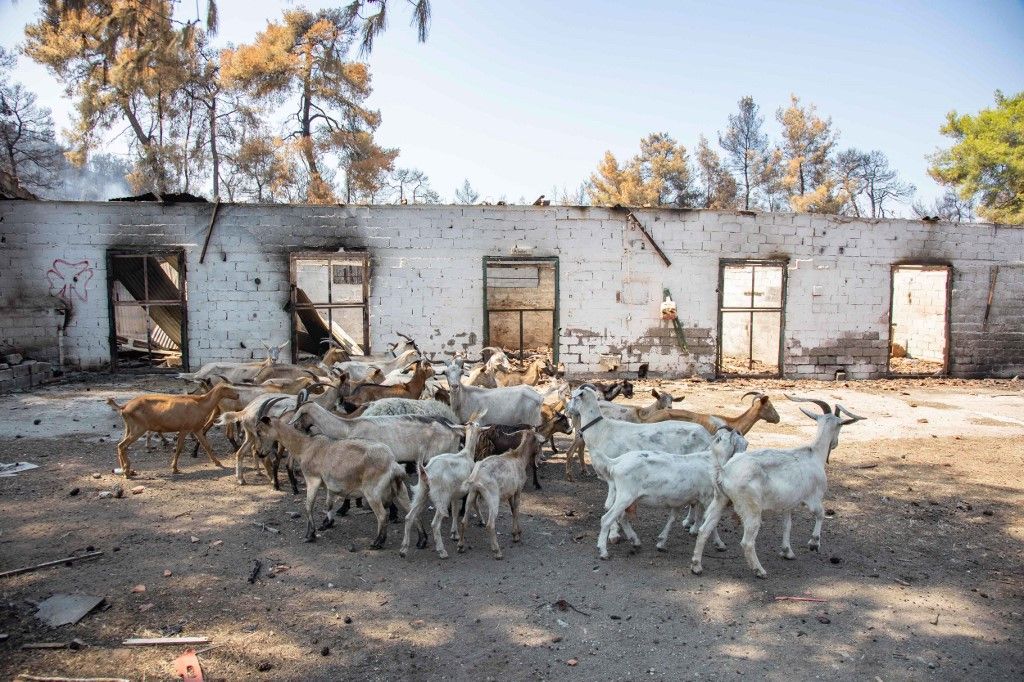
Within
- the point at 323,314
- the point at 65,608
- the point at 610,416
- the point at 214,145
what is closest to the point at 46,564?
the point at 65,608

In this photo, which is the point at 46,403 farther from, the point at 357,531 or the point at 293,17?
the point at 293,17

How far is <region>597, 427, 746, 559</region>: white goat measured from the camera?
546cm

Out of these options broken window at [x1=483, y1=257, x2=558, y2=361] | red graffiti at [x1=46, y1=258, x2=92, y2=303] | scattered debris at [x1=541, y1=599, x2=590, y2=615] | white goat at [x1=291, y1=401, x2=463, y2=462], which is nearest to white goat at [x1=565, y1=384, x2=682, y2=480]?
white goat at [x1=291, y1=401, x2=463, y2=462]

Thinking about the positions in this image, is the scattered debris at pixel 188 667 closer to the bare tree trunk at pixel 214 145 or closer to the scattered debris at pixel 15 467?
the scattered debris at pixel 15 467

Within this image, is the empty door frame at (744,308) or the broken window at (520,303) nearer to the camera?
the empty door frame at (744,308)

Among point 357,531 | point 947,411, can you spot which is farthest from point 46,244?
point 947,411

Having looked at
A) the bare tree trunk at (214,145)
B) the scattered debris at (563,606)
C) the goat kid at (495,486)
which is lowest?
the scattered debris at (563,606)

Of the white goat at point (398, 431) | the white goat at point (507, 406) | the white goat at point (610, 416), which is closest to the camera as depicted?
the white goat at point (398, 431)

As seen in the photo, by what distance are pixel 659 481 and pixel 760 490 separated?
750mm

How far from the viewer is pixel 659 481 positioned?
546 centimetres

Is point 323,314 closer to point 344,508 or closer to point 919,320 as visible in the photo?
point 344,508

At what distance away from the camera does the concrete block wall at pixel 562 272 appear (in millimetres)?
13531

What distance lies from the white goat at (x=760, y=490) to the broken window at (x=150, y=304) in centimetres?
1156

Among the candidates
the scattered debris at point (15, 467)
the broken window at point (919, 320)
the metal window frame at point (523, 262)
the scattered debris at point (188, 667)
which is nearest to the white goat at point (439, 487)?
the scattered debris at point (188, 667)
